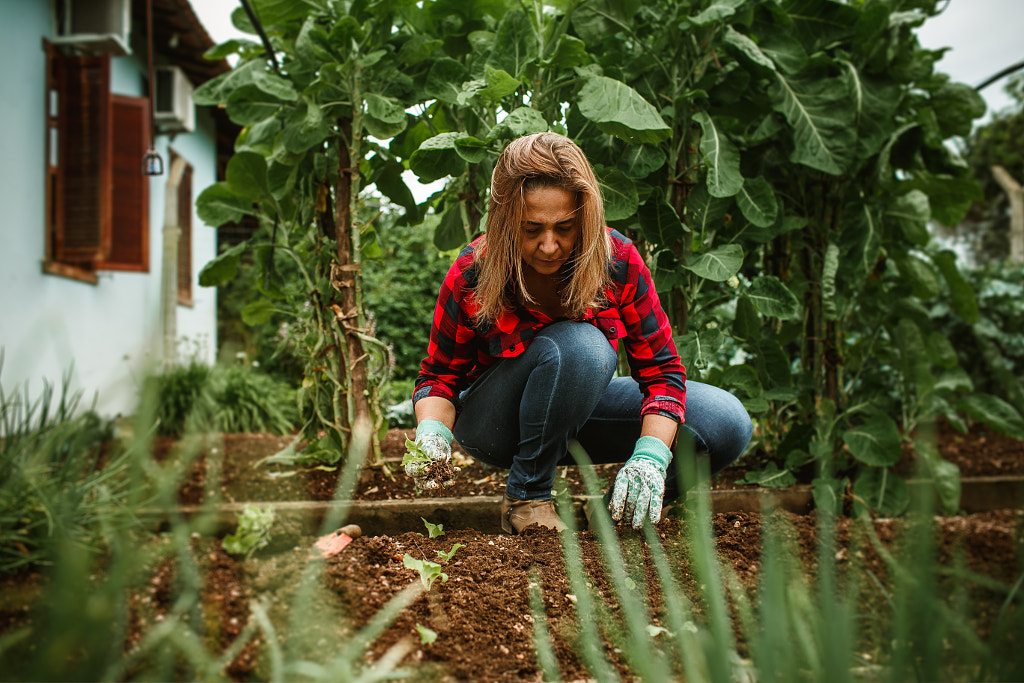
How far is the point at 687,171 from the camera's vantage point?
2078 millimetres

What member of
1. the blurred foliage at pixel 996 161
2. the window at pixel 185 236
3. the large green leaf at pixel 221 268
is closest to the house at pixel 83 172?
the large green leaf at pixel 221 268

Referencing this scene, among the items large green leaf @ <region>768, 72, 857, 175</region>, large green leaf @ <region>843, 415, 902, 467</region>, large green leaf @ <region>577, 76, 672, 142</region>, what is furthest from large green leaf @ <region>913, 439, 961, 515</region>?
large green leaf @ <region>577, 76, 672, 142</region>

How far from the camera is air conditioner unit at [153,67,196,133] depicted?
5.59 metres

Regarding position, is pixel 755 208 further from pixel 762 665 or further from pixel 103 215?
pixel 103 215

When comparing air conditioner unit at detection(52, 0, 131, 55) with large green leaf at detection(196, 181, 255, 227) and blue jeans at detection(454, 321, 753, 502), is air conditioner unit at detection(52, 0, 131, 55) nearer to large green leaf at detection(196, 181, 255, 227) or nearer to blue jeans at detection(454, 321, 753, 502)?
large green leaf at detection(196, 181, 255, 227)

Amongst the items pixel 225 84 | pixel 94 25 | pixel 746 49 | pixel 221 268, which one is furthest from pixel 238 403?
pixel 746 49

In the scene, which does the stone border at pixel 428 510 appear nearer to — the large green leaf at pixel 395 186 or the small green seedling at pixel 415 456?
the small green seedling at pixel 415 456

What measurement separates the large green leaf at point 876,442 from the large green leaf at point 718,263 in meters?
0.72

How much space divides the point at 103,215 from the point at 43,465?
3.38 m

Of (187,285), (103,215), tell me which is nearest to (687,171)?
(103,215)

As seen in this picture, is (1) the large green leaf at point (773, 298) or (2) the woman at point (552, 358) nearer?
(2) the woman at point (552, 358)

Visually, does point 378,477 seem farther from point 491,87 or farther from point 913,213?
point 913,213

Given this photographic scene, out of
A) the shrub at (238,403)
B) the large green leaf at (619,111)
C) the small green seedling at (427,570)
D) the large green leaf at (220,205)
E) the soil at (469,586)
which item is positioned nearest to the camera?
the soil at (469,586)

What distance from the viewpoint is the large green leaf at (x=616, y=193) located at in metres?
1.86
